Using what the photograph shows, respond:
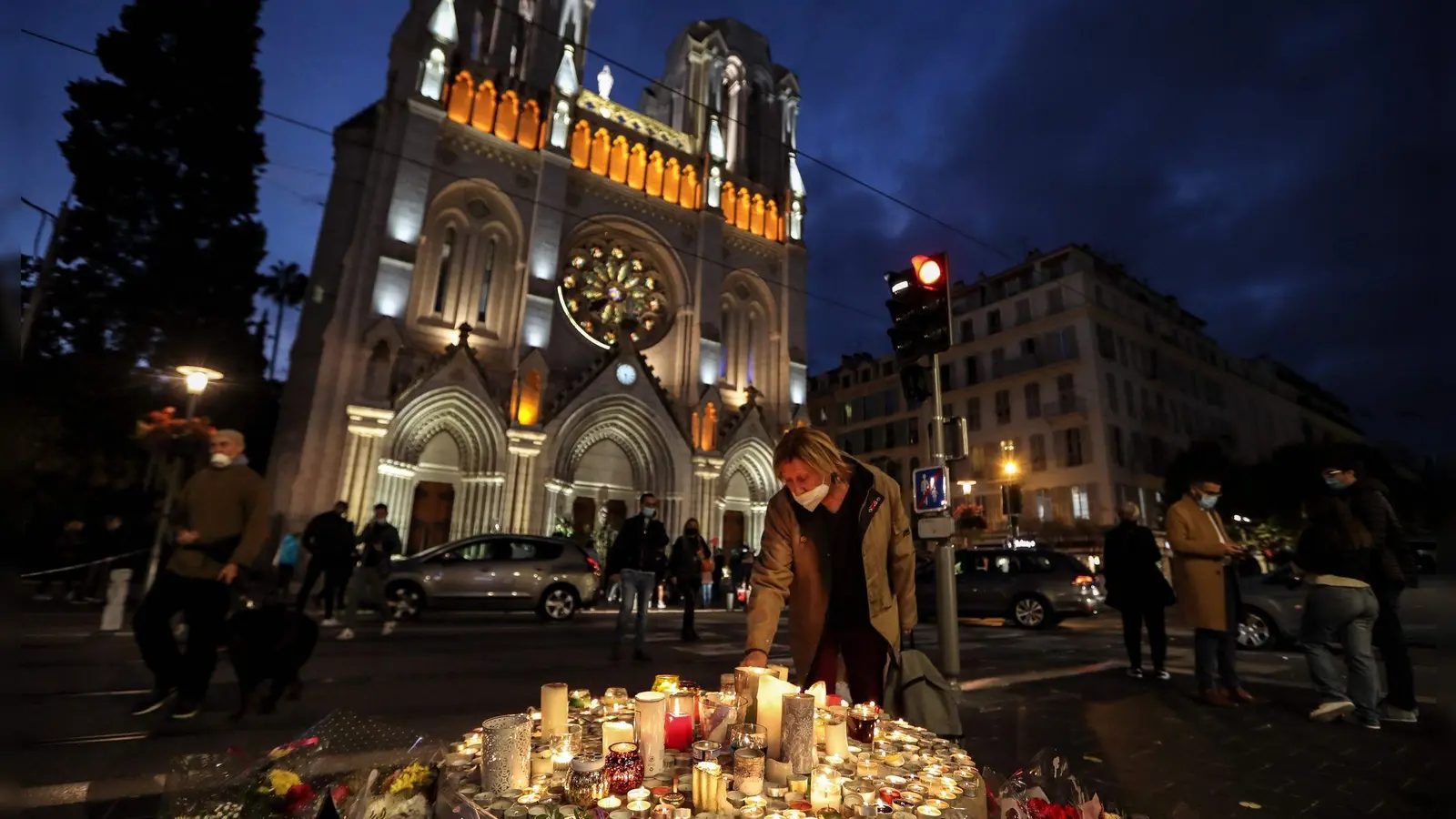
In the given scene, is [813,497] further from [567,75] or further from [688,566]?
[567,75]

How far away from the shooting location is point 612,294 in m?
23.5

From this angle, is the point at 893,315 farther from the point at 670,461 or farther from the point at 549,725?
the point at 670,461

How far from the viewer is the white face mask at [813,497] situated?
2.58 meters

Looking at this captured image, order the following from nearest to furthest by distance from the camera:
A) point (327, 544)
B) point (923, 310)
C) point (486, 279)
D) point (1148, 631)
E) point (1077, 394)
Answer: point (923, 310) → point (1148, 631) → point (327, 544) → point (486, 279) → point (1077, 394)

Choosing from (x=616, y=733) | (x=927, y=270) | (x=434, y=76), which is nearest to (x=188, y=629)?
(x=616, y=733)

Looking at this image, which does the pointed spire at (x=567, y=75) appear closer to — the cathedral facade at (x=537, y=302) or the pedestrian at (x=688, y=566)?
the cathedral facade at (x=537, y=302)

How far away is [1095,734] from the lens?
394 centimetres

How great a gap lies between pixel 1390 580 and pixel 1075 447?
85.0 feet

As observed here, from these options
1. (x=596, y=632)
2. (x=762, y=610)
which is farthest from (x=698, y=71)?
(x=762, y=610)

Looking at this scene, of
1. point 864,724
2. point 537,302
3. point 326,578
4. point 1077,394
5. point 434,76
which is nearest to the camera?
point 864,724

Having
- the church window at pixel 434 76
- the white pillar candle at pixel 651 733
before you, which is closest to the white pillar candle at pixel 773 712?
the white pillar candle at pixel 651 733

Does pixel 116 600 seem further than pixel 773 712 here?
Yes

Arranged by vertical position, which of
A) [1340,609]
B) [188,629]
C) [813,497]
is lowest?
[188,629]

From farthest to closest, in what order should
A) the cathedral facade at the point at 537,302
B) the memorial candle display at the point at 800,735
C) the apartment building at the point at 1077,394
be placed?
the apartment building at the point at 1077,394
the cathedral facade at the point at 537,302
the memorial candle display at the point at 800,735
